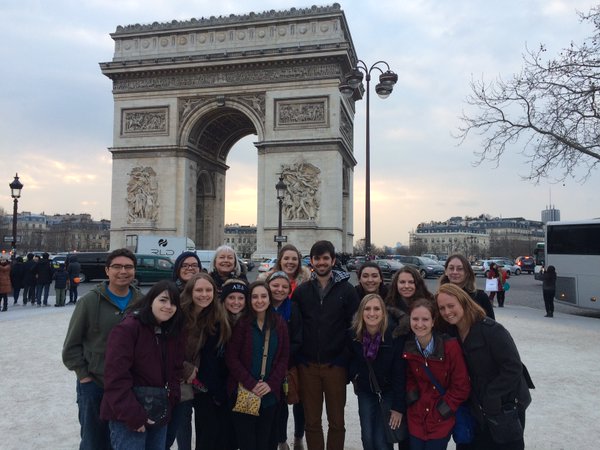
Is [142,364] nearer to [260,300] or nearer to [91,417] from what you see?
[91,417]

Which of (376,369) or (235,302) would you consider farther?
(235,302)

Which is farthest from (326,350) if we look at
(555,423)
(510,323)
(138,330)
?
(510,323)

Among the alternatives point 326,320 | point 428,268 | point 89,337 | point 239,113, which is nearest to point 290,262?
point 326,320

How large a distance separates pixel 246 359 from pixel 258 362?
92 millimetres

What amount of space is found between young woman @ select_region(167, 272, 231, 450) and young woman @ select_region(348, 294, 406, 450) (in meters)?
0.96

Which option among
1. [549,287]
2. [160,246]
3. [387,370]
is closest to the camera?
[387,370]

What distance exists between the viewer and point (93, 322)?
9.92 feet

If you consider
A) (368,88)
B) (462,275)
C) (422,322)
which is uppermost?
(368,88)

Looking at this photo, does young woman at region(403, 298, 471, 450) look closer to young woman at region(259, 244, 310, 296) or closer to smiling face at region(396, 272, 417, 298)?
smiling face at region(396, 272, 417, 298)

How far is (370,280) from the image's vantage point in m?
3.99

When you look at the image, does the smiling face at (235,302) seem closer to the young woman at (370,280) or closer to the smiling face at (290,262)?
the smiling face at (290,262)

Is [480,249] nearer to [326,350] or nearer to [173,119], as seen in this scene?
[173,119]

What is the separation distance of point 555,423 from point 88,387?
164 inches

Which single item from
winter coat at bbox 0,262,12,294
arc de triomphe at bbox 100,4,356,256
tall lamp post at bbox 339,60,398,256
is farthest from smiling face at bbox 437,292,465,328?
arc de triomphe at bbox 100,4,356,256
